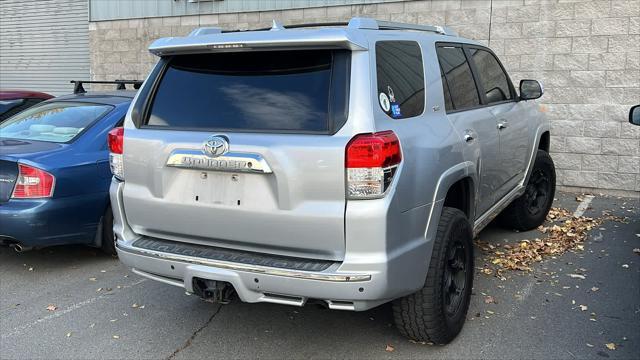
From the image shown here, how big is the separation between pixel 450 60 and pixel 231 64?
1.67 meters

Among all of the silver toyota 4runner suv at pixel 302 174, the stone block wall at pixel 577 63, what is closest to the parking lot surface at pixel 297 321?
the silver toyota 4runner suv at pixel 302 174

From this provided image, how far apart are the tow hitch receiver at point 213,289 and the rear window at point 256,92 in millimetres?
836

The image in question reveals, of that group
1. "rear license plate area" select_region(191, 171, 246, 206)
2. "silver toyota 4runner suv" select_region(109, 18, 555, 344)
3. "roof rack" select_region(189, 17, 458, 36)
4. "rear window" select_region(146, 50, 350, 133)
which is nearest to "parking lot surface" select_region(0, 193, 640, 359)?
"silver toyota 4runner suv" select_region(109, 18, 555, 344)

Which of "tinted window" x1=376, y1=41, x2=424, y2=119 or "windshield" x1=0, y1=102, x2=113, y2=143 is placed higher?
"tinted window" x1=376, y1=41, x2=424, y2=119

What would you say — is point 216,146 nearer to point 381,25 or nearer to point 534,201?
point 381,25

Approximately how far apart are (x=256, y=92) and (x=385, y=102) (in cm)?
70

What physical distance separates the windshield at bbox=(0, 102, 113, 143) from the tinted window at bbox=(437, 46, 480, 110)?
3283 mm

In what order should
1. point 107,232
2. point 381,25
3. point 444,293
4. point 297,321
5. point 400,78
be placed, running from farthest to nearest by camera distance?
point 107,232 → point 297,321 → point 381,25 → point 444,293 → point 400,78

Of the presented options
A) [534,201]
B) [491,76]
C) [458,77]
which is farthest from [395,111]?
[534,201]

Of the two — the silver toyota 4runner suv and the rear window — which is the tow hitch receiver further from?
the rear window

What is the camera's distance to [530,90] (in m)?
5.36

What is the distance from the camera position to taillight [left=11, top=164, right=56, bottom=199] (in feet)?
15.4

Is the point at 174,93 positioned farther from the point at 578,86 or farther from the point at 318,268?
the point at 578,86

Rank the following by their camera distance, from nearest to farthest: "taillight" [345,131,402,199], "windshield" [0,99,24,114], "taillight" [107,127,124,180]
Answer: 1. "taillight" [345,131,402,199]
2. "taillight" [107,127,124,180]
3. "windshield" [0,99,24,114]
